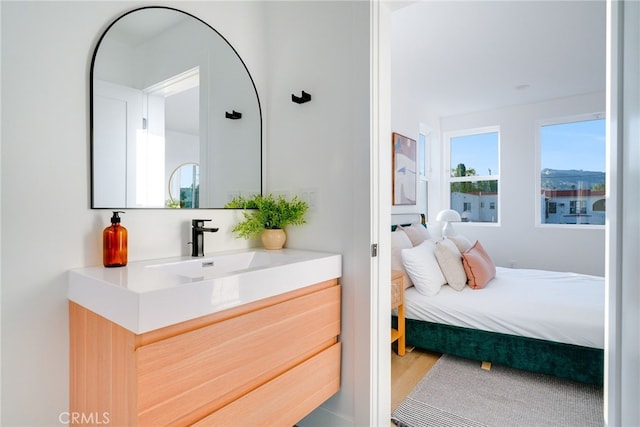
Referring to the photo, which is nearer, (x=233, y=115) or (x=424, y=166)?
(x=233, y=115)

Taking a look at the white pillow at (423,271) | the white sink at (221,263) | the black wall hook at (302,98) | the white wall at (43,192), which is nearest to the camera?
the white wall at (43,192)

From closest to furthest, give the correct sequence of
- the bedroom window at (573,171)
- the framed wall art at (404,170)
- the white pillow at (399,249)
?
the white pillow at (399,249) → the framed wall art at (404,170) → the bedroom window at (573,171)

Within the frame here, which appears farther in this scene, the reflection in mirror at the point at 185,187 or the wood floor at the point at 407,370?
the wood floor at the point at 407,370

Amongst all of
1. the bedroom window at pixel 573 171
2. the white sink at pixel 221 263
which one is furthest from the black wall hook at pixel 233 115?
the bedroom window at pixel 573 171

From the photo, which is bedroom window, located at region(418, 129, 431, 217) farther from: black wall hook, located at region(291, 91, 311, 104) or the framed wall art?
black wall hook, located at region(291, 91, 311, 104)

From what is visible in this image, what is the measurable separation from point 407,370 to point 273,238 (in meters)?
1.36

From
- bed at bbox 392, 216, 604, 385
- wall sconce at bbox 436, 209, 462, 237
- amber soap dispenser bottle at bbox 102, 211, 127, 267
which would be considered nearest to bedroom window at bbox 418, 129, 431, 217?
wall sconce at bbox 436, 209, 462, 237

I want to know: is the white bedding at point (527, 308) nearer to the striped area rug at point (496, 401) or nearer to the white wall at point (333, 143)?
the striped area rug at point (496, 401)

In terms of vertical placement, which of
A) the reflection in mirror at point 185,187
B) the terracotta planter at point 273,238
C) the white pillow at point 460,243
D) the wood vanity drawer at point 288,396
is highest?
the reflection in mirror at point 185,187

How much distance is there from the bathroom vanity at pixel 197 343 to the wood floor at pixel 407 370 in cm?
78

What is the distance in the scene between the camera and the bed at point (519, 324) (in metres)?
1.90

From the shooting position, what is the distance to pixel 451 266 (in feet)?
8.32

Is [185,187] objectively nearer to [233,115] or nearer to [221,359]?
[233,115]

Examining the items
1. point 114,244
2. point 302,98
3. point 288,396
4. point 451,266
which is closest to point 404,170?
point 451,266
